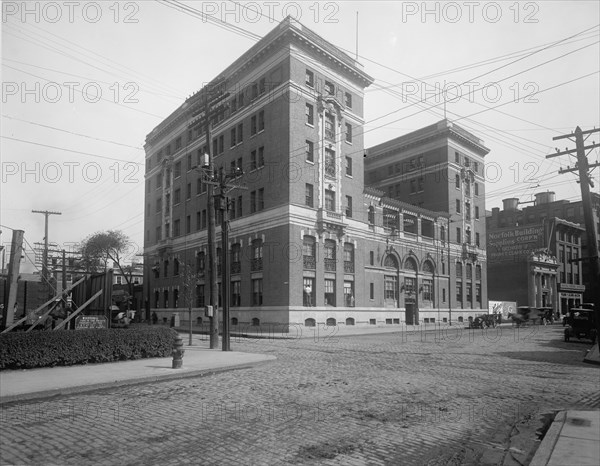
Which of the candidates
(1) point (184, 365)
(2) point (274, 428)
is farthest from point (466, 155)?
(2) point (274, 428)

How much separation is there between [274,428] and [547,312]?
175ft

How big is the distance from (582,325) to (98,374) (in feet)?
79.1

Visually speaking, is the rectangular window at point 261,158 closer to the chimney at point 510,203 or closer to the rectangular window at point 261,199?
the rectangular window at point 261,199

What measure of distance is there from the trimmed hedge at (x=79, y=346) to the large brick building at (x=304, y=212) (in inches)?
701

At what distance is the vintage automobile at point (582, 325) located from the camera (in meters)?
25.5

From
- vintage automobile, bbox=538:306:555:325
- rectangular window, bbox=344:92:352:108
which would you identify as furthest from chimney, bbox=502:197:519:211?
rectangular window, bbox=344:92:352:108

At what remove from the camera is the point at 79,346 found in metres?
14.1

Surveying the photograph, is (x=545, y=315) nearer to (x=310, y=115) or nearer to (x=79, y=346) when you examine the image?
(x=310, y=115)

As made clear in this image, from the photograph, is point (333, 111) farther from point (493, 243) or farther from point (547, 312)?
point (493, 243)

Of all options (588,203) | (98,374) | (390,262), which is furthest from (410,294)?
(98,374)

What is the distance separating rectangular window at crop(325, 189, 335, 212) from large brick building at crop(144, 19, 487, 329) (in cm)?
13

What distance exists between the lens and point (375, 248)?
45.8 m

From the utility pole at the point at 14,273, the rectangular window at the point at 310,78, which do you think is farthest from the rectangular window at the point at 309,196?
the utility pole at the point at 14,273

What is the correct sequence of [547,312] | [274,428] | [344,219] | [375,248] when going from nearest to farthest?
[274,428] → [344,219] → [375,248] → [547,312]
